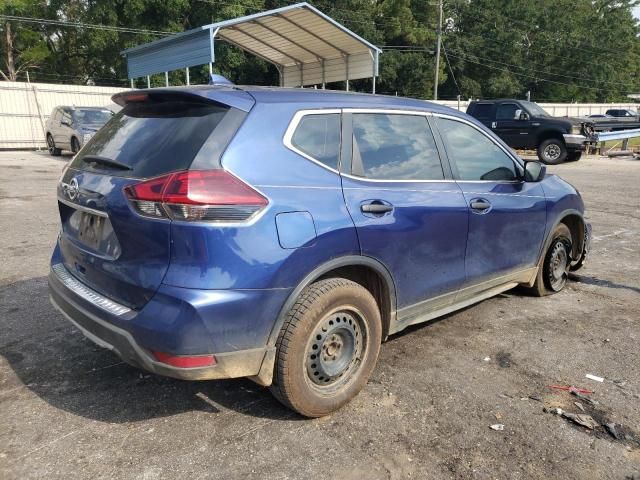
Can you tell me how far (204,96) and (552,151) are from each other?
1749 cm

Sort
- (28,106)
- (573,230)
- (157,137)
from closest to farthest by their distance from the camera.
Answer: (157,137) → (573,230) → (28,106)

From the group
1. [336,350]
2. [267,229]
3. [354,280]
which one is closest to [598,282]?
[354,280]

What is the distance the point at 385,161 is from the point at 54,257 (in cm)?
225

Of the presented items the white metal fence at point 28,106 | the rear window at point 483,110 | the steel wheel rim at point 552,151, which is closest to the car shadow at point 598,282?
the steel wheel rim at point 552,151

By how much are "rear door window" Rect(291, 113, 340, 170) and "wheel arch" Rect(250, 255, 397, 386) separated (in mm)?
561

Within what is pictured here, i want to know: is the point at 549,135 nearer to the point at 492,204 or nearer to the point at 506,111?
the point at 506,111

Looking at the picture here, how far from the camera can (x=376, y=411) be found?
10.00 ft

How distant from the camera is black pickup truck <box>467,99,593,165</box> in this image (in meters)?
17.3

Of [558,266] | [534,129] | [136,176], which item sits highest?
[534,129]

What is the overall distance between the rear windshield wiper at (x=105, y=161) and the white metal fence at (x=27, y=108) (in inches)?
777

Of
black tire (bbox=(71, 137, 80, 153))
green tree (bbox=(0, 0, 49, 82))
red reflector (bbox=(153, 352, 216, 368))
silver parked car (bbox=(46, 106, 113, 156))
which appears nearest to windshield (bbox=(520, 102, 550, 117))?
silver parked car (bbox=(46, 106, 113, 156))

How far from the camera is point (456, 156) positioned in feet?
12.4

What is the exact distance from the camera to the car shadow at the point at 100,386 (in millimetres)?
3033

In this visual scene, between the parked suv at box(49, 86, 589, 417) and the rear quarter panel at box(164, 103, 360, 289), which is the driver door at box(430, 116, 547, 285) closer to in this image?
the parked suv at box(49, 86, 589, 417)
